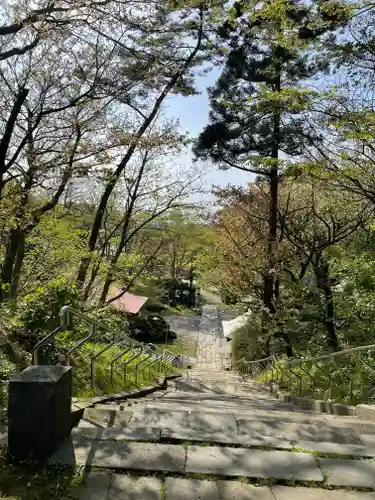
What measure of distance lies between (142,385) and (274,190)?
7810mm

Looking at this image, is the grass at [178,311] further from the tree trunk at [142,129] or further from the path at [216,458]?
the path at [216,458]

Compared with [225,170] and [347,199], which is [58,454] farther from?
[225,170]

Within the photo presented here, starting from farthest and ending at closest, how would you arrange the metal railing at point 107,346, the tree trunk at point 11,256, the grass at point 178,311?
1. the grass at point 178,311
2. the tree trunk at point 11,256
3. the metal railing at point 107,346

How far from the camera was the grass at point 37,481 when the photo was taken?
2.41 meters

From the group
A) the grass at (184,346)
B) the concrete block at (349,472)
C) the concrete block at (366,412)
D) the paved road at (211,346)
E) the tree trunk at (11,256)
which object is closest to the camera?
the concrete block at (349,472)

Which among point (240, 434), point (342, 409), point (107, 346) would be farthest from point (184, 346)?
point (240, 434)

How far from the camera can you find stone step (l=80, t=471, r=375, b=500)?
8.05 ft

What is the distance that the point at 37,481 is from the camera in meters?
2.55

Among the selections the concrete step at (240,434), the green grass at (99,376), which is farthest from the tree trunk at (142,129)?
the concrete step at (240,434)

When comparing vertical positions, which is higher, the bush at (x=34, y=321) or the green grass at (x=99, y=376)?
the bush at (x=34, y=321)

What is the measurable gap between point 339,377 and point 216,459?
15.5 feet

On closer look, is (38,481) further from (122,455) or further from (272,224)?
(272,224)

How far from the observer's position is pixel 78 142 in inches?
344

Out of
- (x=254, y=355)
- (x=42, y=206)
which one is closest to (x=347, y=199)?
(x=42, y=206)
